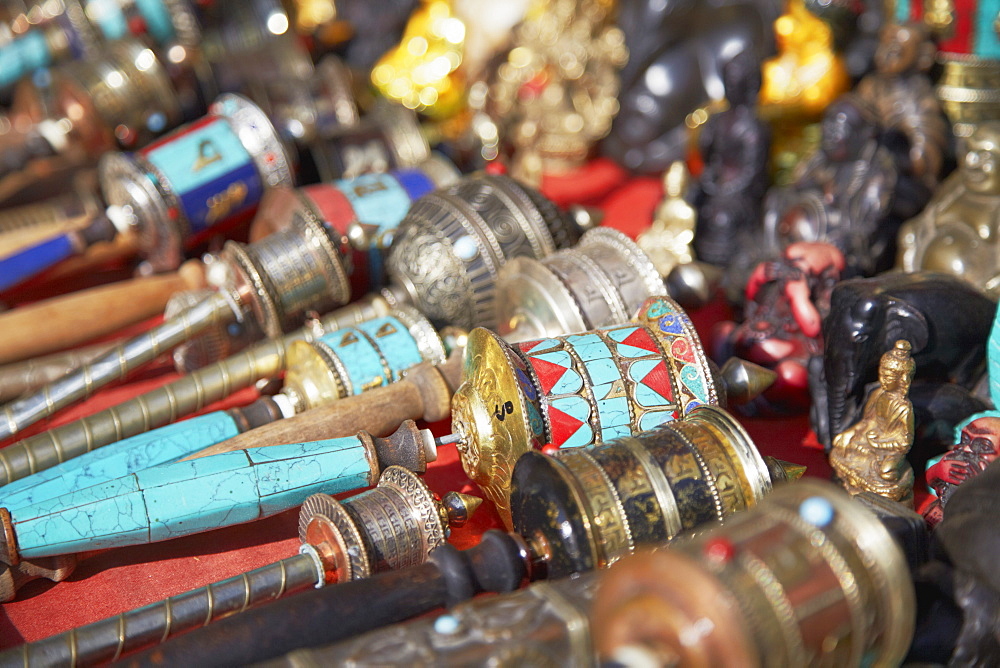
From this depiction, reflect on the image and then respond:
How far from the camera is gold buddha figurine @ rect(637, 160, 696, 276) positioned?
368 centimetres

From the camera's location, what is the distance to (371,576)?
2.03 metres

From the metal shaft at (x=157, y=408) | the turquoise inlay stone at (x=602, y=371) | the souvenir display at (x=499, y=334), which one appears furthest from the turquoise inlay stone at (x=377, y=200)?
the turquoise inlay stone at (x=602, y=371)

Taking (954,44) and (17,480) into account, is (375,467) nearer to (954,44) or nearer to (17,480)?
(17,480)

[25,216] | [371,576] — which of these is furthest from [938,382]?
[25,216]

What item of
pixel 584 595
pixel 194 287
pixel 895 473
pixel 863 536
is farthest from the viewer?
pixel 194 287

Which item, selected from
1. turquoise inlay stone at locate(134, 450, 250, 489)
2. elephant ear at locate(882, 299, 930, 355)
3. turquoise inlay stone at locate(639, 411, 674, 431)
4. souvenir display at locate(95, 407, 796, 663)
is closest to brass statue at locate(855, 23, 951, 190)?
elephant ear at locate(882, 299, 930, 355)

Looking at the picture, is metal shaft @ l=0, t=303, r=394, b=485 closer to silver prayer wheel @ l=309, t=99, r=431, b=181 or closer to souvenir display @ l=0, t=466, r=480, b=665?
souvenir display @ l=0, t=466, r=480, b=665

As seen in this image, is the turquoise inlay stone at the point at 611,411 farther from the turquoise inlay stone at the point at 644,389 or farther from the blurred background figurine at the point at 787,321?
the blurred background figurine at the point at 787,321

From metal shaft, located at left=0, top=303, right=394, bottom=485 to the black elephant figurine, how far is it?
148cm

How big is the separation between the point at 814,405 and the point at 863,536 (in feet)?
3.97

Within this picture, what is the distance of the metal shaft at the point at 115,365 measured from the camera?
276 centimetres

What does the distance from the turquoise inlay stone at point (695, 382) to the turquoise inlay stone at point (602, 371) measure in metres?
0.17

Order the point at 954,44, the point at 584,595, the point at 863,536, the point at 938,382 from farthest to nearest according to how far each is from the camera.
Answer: the point at 954,44 < the point at 938,382 < the point at 584,595 < the point at 863,536

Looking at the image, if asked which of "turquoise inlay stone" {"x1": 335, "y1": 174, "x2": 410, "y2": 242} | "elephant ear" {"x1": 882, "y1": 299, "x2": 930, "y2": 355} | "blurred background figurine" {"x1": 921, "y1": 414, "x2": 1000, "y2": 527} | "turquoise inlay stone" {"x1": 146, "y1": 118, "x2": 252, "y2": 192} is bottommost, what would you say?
"blurred background figurine" {"x1": 921, "y1": 414, "x2": 1000, "y2": 527}
